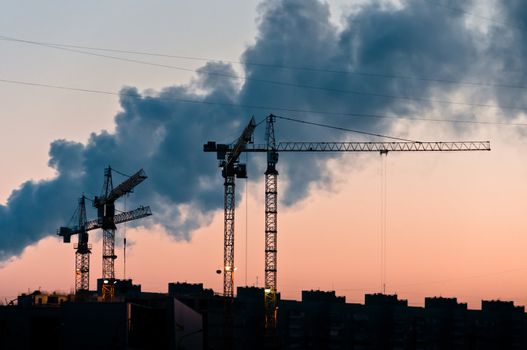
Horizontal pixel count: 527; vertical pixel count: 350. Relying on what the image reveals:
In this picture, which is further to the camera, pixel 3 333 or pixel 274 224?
pixel 274 224

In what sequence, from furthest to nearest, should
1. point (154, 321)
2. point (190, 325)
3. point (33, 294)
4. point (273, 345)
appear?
point (273, 345), point (33, 294), point (190, 325), point (154, 321)

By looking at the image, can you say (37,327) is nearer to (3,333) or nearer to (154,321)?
(3,333)

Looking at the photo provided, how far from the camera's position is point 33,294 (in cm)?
18025

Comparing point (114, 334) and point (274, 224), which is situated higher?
point (274, 224)

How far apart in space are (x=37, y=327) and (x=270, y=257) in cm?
9488

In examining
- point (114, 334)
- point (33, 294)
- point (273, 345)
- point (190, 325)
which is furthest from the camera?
point (273, 345)

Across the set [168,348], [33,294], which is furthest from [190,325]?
[33,294]

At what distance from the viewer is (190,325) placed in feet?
507

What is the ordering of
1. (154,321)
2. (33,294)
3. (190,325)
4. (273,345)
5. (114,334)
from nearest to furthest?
(114,334) → (154,321) → (190,325) → (33,294) → (273,345)

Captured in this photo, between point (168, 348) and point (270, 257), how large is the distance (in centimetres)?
7842

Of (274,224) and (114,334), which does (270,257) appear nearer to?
(274,224)

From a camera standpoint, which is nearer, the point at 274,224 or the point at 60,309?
the point at 60,309

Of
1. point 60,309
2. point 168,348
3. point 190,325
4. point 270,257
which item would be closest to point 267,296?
point 270,257

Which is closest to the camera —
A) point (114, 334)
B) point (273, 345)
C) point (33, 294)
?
point (114, 334)
